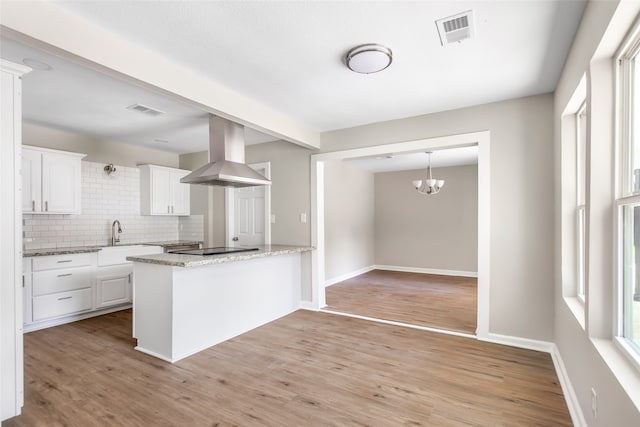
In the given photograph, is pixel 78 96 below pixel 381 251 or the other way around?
the other way around

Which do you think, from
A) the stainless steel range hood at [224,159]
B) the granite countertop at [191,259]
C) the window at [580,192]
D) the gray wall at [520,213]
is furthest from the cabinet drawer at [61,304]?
the window at [580,192]

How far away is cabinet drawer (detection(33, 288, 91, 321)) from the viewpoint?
147 inches

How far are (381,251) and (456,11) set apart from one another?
6.66m

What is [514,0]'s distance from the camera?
1.82 m

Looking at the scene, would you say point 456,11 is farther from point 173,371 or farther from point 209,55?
point 173,371

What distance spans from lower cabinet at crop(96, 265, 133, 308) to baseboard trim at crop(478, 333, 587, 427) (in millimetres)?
4642

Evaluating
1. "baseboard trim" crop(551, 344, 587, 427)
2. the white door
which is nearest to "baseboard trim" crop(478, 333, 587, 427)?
"baseboard trim" crop(551, 344, 587, 427)

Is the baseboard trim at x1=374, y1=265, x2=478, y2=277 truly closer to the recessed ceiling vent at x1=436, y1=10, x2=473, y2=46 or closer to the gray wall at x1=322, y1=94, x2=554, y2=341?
the gray wall at x1=322, y1=94, x2=554, y2=341

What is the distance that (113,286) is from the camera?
4.45 metres

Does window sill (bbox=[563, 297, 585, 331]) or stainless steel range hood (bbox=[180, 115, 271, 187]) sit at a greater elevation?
stainless steel range hood (bbox=[180, 115, 271, 187])

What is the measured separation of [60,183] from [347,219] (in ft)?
16.0

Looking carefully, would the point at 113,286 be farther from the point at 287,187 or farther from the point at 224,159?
the point at 287,187

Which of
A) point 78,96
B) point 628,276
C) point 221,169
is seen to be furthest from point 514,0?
point 78,96

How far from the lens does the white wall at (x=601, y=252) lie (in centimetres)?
131
